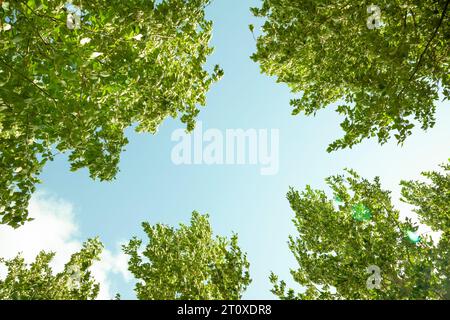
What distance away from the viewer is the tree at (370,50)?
623cm

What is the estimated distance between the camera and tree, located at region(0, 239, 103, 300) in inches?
630

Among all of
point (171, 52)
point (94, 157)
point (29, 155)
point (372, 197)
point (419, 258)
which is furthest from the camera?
point (372, 197)

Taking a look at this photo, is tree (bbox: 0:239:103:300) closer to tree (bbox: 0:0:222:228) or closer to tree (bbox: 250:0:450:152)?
tree (bbox: 0:0:222:228)

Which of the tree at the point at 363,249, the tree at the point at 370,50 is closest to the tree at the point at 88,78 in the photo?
the tree at the point at 370,50

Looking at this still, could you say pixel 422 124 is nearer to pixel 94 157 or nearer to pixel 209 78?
pixel 209 78

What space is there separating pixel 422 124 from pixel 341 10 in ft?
11.2

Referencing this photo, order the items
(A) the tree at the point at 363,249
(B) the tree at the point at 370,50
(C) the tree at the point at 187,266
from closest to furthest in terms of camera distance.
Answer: (B) the tree at the point at 370,50 → (C) the tree at the point at 187,266 → (A) the tree at the point at 363,249

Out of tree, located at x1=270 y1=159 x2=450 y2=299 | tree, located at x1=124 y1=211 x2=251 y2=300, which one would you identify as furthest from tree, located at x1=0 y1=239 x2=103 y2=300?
tree, located at x1=270 y1=159 x2=450 y2=299

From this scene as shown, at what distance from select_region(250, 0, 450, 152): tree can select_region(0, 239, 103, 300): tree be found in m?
14.5

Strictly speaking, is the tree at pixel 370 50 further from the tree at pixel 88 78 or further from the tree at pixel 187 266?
the tree at pixel 187 266

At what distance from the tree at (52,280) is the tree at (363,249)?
10.7 m
